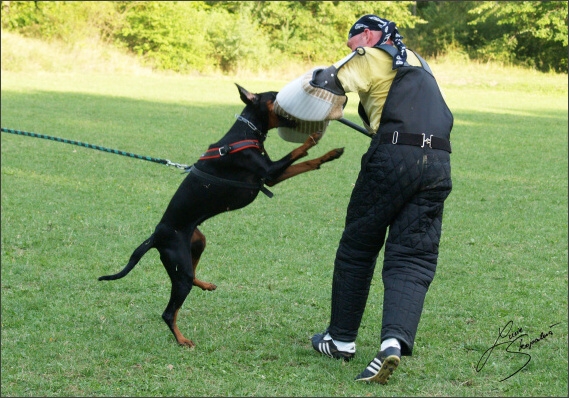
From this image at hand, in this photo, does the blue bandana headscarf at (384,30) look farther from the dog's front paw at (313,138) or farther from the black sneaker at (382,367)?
the black sneaker at (382,367)

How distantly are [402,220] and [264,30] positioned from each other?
1398 inches

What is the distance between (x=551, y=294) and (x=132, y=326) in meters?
3.00

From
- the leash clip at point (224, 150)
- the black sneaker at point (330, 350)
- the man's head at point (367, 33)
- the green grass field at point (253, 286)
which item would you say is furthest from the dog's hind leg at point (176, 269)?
the man's head at point (367, 33)

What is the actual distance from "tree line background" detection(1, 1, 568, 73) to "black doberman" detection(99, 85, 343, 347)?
2782cm

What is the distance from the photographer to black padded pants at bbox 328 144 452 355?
12.1ft

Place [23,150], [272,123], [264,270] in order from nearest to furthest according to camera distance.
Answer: [272,123] < [264,270] < [23,150]

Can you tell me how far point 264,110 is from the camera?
4.24 meters

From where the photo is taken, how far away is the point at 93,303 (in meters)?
5.01

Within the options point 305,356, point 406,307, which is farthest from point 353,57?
point 305,356

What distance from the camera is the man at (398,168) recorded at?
369 cm

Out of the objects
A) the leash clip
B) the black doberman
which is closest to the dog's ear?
the black doberman

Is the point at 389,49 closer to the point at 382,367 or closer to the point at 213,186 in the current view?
the point at 213,186

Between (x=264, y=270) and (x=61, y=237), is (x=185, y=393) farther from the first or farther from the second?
(x=61, y=237)
